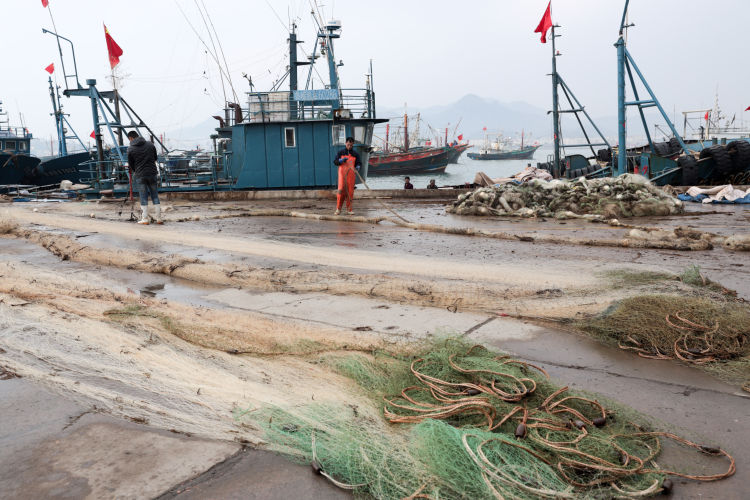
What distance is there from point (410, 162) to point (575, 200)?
51.0 meters

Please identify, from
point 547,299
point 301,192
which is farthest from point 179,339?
point 301,192

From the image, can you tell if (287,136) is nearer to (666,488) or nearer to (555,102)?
(555,102)

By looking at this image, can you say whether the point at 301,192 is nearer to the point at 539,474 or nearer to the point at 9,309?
the point at 9,309

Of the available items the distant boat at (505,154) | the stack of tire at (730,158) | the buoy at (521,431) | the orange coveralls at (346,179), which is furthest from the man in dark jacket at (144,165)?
the distant boat at (505,154)

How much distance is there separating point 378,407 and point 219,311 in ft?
7.53

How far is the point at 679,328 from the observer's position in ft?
11.3

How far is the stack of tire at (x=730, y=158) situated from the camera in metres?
17.5

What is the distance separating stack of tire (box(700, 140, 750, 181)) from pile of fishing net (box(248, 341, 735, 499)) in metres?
18.0

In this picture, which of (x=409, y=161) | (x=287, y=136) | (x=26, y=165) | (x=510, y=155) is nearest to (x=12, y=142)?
(x=26, y=165)

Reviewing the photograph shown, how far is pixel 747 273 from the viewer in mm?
5641

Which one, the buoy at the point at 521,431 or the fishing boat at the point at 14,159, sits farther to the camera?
the fishing boat at the point at 14,159

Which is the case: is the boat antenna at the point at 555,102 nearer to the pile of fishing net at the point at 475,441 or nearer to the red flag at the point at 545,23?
the red flag at the point at 545,23

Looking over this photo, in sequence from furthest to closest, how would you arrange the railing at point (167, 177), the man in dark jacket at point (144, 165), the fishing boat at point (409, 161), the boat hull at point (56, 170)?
the fishing boat at point (409, 161) → the boat hull at point (56, 170) → the railing at point (167, 177) → the man in dark jacket at point (144, 165)

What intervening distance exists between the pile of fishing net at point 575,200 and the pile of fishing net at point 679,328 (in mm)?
8158
